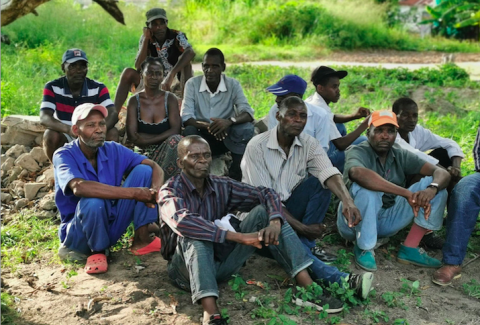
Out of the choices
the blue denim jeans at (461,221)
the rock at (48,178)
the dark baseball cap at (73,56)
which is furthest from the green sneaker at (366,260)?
the rock at (48,178)

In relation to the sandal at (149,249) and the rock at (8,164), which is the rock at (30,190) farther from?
the sandal at (149,249)

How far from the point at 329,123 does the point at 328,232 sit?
104cm

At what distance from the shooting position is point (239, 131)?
19.5 feet

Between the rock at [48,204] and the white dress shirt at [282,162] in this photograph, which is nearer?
the white dress shirt at [282,162]

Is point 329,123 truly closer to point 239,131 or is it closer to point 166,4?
point 239,131

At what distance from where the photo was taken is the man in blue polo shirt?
438cm

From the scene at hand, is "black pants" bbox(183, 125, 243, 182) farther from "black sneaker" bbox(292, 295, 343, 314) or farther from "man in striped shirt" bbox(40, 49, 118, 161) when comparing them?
"black sneaker" bbox(292, 295, 343, 314)

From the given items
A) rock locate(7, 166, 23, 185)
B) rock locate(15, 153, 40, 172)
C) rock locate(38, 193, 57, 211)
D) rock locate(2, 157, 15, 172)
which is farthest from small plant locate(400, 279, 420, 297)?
rock locate(2, 157, 15, 172)

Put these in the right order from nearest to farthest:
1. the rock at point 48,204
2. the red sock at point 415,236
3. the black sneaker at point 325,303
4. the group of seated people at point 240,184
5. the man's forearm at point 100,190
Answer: the black sneaker at point 325,303
the group of seated people at point 240,184
the man's forearm at point 100,190
the red sock at point 415,236
the rock at point 48,204

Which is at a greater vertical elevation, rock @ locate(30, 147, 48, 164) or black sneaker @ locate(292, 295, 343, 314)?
rock @ locate(30, 147, 48, 164)

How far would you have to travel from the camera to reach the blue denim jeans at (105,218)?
14.4ft

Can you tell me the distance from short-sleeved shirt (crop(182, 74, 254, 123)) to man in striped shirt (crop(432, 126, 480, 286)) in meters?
2.30

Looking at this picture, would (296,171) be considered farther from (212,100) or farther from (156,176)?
(212,100)

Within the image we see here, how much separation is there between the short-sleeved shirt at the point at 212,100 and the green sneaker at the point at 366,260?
2.04 meters
